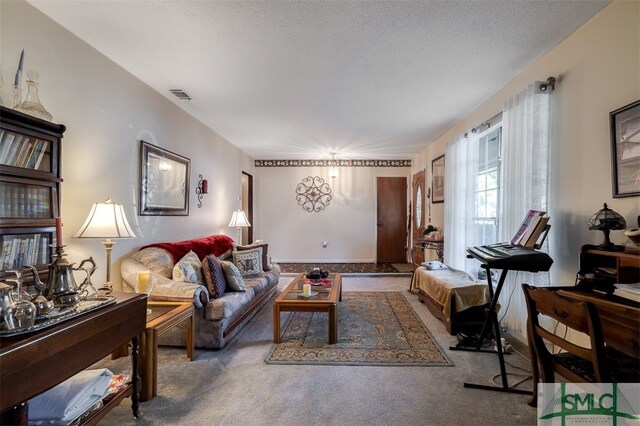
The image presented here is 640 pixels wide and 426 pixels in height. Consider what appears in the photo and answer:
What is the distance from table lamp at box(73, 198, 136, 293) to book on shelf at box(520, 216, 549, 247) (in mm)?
2832

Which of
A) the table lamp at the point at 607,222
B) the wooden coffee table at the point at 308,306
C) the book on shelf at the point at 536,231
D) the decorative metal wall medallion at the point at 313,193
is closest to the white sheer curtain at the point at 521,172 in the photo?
the book on shelf at the point at 536,231

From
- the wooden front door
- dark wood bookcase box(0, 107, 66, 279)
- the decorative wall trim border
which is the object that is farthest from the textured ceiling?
the wooden front door

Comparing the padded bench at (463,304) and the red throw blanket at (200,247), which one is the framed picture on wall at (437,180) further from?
the red throw blanket at (200,247)

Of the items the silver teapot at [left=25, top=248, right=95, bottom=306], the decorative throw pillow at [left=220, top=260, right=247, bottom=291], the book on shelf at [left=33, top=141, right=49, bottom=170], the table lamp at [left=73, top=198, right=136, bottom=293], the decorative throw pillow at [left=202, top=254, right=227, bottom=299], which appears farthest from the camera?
the decorative throw pillow at [left=220, top=260, right=247, bottom=291]

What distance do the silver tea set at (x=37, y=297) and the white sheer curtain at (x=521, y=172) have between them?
3068 millimetres

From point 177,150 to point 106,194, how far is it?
1.27 m

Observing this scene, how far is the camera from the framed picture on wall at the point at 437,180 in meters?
4.80

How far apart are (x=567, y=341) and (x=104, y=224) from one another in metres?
2.73

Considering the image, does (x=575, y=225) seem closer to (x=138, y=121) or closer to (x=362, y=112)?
(x=362, y=112)

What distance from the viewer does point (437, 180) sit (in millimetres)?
5020

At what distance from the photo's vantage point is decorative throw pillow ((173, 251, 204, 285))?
2.62 meters

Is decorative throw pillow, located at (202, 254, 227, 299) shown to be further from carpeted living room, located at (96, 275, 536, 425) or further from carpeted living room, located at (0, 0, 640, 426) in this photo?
carpeted living room, located at (96, 275, 536, 425)

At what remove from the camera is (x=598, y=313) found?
3.89 feet

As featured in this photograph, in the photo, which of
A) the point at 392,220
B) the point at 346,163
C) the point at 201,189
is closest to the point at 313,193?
the point at 346,163
